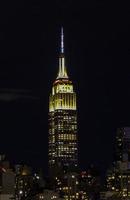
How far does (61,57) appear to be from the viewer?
15850 cm

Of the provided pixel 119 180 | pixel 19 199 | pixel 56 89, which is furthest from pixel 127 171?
pixel 56 89

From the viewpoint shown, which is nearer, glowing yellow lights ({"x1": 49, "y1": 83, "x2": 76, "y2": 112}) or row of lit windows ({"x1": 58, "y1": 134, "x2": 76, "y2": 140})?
row of lit windows ({"x1": 58, "y1": 134, "x2": 76, "y2": 140})

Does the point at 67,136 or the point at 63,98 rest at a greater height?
the point at 63,98

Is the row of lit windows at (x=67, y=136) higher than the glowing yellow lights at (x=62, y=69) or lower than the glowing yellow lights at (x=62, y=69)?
lower

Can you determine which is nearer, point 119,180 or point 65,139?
point 119,180

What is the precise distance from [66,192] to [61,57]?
60.3 meters

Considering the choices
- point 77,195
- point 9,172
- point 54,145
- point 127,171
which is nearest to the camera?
point 9,172

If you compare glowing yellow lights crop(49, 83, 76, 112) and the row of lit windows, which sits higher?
glowing yellow lights crop(49, 83, 76, 112)

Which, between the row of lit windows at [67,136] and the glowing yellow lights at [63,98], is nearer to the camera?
the row of lit windows at [67,136]

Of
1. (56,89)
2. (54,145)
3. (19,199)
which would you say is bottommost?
(19,199)

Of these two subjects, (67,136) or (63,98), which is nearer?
(67,136)

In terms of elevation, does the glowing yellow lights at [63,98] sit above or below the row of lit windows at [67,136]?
above

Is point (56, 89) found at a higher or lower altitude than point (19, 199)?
higher

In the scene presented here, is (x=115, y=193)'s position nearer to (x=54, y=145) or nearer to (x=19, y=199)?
(x=19, y=199)
